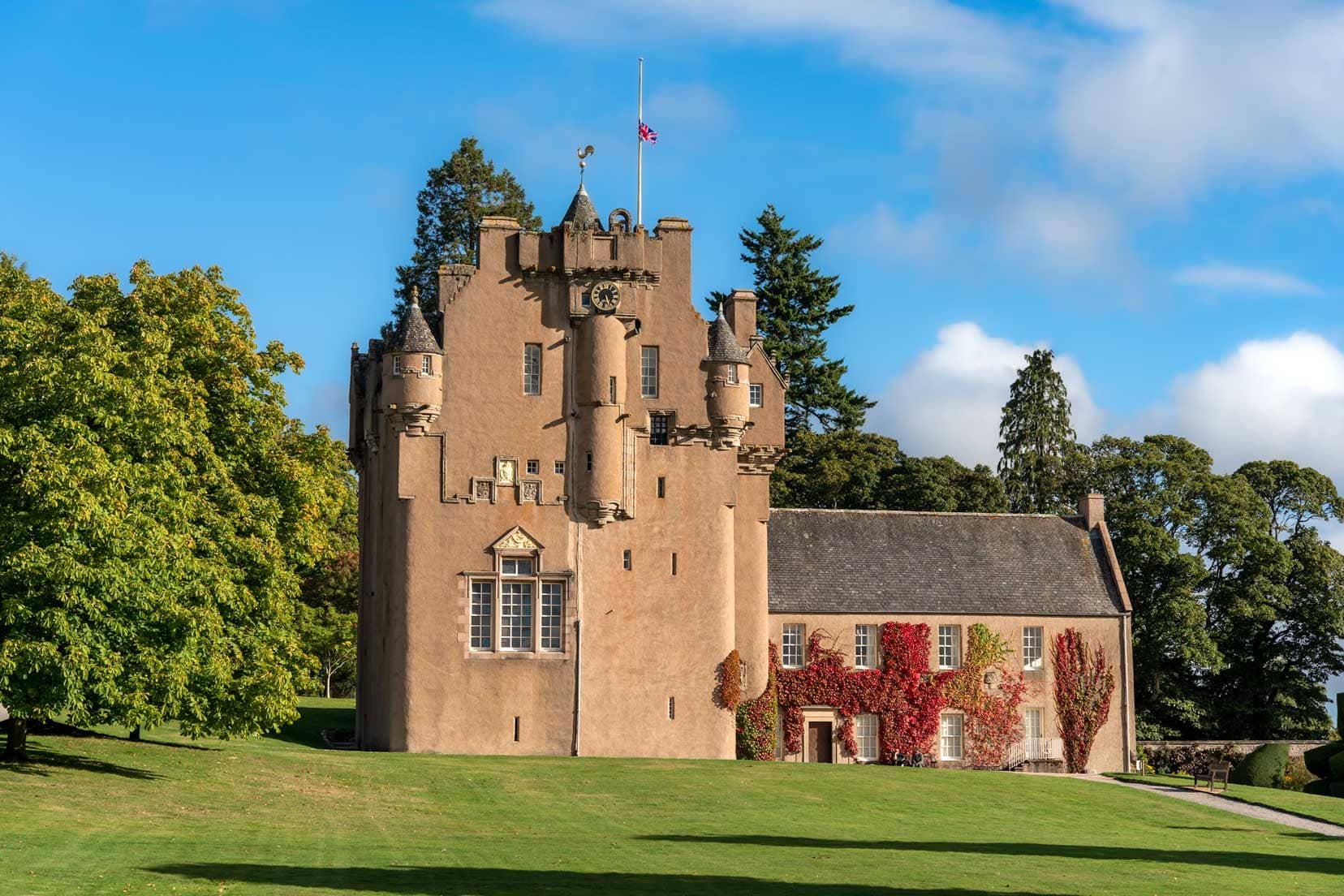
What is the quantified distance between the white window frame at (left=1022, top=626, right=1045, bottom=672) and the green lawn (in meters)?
9.37

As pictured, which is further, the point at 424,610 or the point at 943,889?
the point at 424,610

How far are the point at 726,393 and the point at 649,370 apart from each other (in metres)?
2.56

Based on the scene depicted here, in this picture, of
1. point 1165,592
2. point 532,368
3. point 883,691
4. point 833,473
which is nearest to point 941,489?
point 833,473

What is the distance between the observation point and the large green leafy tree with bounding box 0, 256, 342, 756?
116 ft

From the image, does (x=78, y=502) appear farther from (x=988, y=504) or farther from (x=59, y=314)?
(x=988, y=504)

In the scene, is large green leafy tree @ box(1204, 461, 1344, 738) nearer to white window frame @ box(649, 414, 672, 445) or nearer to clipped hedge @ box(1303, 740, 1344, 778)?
clipped hedge @ box(1303, 740, 1344, 778)

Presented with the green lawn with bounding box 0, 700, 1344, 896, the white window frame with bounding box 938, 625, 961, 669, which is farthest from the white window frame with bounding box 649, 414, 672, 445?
the white window frame with bounding box 938, 625, 961, 669

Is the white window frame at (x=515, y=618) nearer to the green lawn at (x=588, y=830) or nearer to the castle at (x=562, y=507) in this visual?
the castle at (x=562, y=507)

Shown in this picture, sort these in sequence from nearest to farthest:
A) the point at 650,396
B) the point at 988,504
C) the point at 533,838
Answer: the point at 533,838
the point at 650,396
the point at 988,504

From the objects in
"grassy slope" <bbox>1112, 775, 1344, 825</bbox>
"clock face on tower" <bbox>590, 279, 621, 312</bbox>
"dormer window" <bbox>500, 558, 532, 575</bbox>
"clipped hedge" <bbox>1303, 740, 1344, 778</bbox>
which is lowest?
"grassy slope" <bbox>1112, 775, 1344, 825</bbox>

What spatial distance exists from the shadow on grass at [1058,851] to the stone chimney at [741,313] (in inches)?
970

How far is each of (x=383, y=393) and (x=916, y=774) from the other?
19560mm

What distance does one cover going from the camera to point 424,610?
50031 mm

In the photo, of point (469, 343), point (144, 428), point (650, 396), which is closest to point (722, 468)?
point (650, 396)
